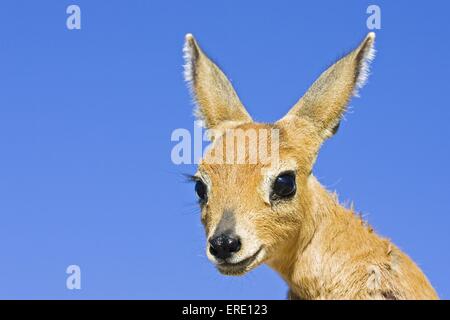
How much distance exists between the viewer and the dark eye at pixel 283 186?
1825 cm

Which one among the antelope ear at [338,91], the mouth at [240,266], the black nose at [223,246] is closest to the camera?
the black nose at [223,246]

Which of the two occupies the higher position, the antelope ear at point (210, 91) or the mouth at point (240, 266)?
the antelope ear at point (210, 91)

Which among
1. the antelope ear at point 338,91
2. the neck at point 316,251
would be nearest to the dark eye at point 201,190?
the neck at point 316,251

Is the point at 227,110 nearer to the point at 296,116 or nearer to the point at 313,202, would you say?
the point at 296,116

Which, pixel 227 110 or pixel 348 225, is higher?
pixel 227 110

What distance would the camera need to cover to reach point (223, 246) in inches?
687

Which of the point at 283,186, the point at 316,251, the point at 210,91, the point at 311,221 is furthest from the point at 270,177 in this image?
the point at 210,91

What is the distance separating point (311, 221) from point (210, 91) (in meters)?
3.80

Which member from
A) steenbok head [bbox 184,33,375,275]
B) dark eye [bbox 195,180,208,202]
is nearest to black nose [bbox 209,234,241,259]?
steenbok head [bbox 184,33,375,275]

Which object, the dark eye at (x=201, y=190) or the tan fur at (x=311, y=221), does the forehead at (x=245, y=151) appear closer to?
the tan fur at (x=311, y=221)

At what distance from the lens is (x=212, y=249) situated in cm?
1756
